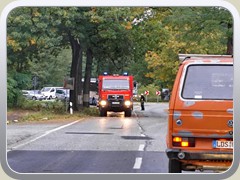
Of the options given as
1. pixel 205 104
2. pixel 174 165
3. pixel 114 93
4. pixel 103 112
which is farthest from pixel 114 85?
pixel 205 104

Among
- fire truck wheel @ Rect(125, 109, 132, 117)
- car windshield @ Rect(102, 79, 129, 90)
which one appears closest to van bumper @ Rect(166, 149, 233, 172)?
fire truck wheel @ Rect(125, 109, 132, 117)

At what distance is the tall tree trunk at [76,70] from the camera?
13.1 meters

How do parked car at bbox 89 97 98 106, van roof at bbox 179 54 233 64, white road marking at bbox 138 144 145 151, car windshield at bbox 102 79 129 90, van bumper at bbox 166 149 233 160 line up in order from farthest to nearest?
car windshield at bbox 102 79 129 90, parked car at bbox 89 97 98 106, white road marking at bbox 138 144 145 151, van roof at bbox 179 54 233 64, van bumper at bbox 166 149 233 160

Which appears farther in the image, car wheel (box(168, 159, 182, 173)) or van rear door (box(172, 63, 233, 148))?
car wheel (box(168, 159, 182, 173))

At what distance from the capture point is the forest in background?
794cm

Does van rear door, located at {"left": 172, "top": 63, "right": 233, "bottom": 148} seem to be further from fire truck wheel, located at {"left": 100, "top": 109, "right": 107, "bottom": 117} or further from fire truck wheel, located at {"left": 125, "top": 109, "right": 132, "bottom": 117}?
fire truck wheel, located at {"left": 125, "top": 109, "right": 132, "bottom": 117}

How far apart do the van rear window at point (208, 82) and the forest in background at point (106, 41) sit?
27 centimetres

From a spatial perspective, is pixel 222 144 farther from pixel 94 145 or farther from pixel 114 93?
pixel 114 93

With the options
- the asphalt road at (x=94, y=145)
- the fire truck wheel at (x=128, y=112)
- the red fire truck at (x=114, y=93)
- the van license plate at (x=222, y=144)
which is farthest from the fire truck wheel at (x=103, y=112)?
the van license plate at (x=222, y=144)

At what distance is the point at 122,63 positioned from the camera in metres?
20.0

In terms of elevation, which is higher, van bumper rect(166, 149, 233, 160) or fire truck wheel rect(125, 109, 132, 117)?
van bumper rect(166, 149, 233, 160)

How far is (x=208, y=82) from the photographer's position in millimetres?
7586

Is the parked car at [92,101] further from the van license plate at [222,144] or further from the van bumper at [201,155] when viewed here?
the van license plate at [222,144]

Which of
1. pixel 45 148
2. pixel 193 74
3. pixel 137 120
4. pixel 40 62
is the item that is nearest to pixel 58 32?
pixel 45 148
